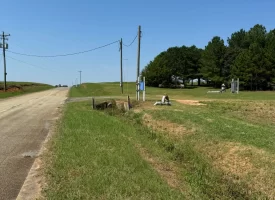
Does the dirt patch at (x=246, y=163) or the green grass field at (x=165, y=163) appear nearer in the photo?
the green grass field at (x=165, y=163)

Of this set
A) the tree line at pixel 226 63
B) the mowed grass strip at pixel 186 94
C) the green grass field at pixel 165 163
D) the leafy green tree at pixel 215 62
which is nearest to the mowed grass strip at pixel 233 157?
the green grass field at pixel 165 163

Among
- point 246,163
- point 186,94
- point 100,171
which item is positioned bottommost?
point 186,94

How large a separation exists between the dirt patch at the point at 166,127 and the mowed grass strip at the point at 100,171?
243cm

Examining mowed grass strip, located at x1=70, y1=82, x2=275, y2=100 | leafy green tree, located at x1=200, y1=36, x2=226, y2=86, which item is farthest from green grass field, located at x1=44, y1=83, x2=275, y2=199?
leafy green tree, located at x1=200, y1=36, x2=226, y2=86

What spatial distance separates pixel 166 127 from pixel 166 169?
6.35 m

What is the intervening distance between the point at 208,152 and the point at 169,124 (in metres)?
4.79

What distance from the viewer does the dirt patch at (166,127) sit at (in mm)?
13261

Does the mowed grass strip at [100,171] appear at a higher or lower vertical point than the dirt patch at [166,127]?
higher

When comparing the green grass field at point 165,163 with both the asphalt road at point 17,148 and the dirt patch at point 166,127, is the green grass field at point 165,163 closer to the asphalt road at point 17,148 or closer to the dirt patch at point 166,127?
the dirt patch at point 166,127

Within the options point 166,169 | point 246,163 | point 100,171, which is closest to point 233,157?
point 246,163

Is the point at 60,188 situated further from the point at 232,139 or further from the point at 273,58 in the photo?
the point at 273,58

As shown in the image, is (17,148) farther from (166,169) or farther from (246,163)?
(246,163)

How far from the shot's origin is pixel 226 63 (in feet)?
278

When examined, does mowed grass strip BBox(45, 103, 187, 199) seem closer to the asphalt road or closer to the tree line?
the asphalt road
